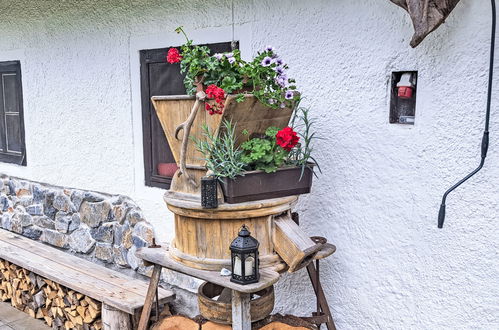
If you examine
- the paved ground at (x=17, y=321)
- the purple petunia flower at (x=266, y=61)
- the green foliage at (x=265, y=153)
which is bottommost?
the paved ground at (x=17, y=321)

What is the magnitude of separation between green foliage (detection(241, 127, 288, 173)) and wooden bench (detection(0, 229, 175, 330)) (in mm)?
1435

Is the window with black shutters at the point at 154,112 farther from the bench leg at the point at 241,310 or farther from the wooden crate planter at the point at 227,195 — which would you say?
the bench leg at the point at 241,310

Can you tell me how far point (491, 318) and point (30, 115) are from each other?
12.7 feet

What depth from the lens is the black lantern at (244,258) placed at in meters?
2.05

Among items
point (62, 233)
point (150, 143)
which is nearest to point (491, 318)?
point (150, 143)

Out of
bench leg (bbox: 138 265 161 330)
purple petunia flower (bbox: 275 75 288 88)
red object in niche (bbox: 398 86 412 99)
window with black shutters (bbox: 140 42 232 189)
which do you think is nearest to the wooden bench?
bench leg (bbox: 138 265 161 330)

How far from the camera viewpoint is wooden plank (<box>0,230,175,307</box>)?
341 centimetres

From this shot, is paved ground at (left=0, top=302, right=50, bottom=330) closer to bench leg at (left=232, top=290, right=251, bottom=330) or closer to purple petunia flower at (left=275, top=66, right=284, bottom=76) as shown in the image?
bench leg at (left=232, top=290, right=251, bottom=330)

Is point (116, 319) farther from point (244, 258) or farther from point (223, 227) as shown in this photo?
point (244, 258)

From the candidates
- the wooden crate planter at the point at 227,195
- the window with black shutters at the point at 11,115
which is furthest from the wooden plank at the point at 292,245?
the window with black shutters at the point at 11,115

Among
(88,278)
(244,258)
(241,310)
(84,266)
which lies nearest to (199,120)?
(244,258)

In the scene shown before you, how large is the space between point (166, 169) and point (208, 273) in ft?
4.66

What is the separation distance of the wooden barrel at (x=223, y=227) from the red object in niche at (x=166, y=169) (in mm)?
1175

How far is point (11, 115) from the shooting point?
479cm
